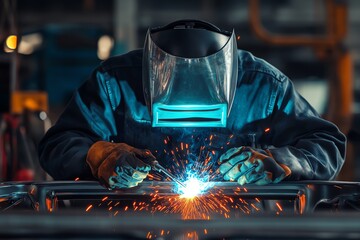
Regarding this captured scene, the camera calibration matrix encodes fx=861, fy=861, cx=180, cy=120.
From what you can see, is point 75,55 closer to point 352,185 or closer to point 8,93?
point 8,93

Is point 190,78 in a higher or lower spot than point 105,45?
higher

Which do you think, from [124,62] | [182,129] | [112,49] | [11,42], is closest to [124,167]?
[182,129]

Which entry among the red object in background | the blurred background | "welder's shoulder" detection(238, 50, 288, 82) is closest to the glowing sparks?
"welder's shoulder" detection(238, 50, 288, 82)

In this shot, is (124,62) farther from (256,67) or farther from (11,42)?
(11,42)

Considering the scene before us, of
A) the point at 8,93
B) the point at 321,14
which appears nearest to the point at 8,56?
the point at 8,93

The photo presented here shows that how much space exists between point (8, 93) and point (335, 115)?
4438 millimetres

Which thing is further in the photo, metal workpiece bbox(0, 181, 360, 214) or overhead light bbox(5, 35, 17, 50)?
overhead light bbox(5, 35, 17, 50)

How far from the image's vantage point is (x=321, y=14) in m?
16.6

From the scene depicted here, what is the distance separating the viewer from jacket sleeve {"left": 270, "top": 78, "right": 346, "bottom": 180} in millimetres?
2277

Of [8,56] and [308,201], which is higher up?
[308,201]

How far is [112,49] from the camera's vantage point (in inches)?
392

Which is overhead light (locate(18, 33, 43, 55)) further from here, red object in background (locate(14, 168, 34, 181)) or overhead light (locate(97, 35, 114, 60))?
red object in background (locate(14, 168, 34, 181))

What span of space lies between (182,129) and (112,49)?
25.1 feet

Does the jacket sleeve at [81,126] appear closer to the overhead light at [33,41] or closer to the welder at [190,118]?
the welder at [190,118]
